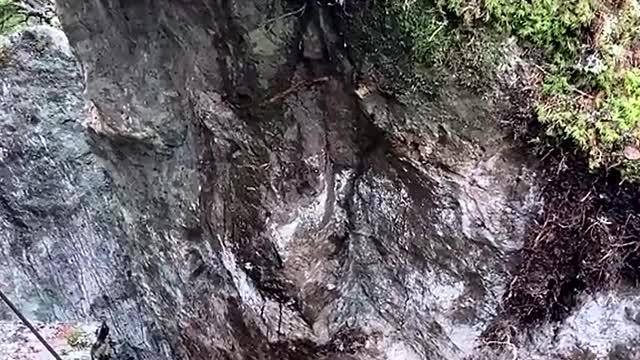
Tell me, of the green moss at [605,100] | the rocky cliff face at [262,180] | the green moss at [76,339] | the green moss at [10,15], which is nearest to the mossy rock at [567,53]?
the green moss at [605,100]

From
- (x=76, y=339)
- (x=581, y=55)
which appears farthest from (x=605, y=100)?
(x=76, y=339)

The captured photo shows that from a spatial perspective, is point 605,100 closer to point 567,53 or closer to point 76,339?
point 567,53

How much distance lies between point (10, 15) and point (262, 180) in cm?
128

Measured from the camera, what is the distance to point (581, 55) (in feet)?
5.16

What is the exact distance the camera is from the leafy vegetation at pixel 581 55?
1562 mm

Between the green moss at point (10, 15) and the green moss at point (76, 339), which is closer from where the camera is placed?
the green moss at point (76, 339)

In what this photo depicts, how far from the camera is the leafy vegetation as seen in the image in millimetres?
1562

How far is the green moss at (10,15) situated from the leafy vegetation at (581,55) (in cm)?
165

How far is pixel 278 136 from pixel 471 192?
554 millimetres

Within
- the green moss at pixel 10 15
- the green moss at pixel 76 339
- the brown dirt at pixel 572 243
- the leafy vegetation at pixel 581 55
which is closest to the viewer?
the leafy vegetation at pixel 581 55

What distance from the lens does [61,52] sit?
8.49 ft

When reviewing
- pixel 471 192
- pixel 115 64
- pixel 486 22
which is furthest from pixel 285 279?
pixel 486 22

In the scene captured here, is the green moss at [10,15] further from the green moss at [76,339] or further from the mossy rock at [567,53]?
the mossy rock at [567,53]

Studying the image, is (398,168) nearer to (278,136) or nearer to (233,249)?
(278,136)
